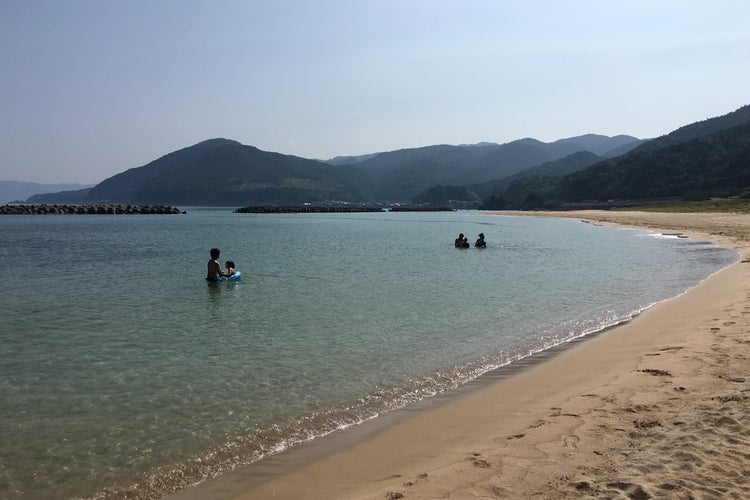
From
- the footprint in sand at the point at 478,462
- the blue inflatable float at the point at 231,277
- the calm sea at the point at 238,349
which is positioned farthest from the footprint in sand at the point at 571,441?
the blue inflatable float at the point at 231,277

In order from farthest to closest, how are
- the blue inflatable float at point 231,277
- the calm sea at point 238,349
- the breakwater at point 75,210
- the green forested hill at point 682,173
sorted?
the breakwater at point 75,210
the green forested hill at point 682,173
the blue inflatable float at point 231,277
the calm sea at point 238,349

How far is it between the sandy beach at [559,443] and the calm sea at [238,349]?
0.92 metres

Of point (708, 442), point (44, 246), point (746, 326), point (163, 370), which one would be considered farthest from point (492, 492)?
point (44, 246)

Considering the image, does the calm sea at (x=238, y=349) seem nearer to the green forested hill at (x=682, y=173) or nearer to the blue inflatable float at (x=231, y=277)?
the blue inflatable float at (x=231, y=277)

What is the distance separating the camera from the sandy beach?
17.5 ft

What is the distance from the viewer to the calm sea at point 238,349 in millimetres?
7359

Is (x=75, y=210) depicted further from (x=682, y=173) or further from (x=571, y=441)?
(x=682, y=173)

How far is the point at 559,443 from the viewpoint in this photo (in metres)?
6.52

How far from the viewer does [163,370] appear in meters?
11.0

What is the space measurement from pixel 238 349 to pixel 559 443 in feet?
28.2

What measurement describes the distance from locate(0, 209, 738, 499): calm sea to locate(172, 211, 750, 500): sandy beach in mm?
920

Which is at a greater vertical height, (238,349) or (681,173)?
(681,173)

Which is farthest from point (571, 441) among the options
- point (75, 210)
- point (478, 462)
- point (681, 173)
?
point (681, 173)

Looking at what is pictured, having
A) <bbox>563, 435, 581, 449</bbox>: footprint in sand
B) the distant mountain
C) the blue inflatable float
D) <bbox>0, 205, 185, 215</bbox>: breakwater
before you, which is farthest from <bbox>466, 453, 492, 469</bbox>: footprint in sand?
<bbox>0, 205, 185, 215</bbox>: breakwater
